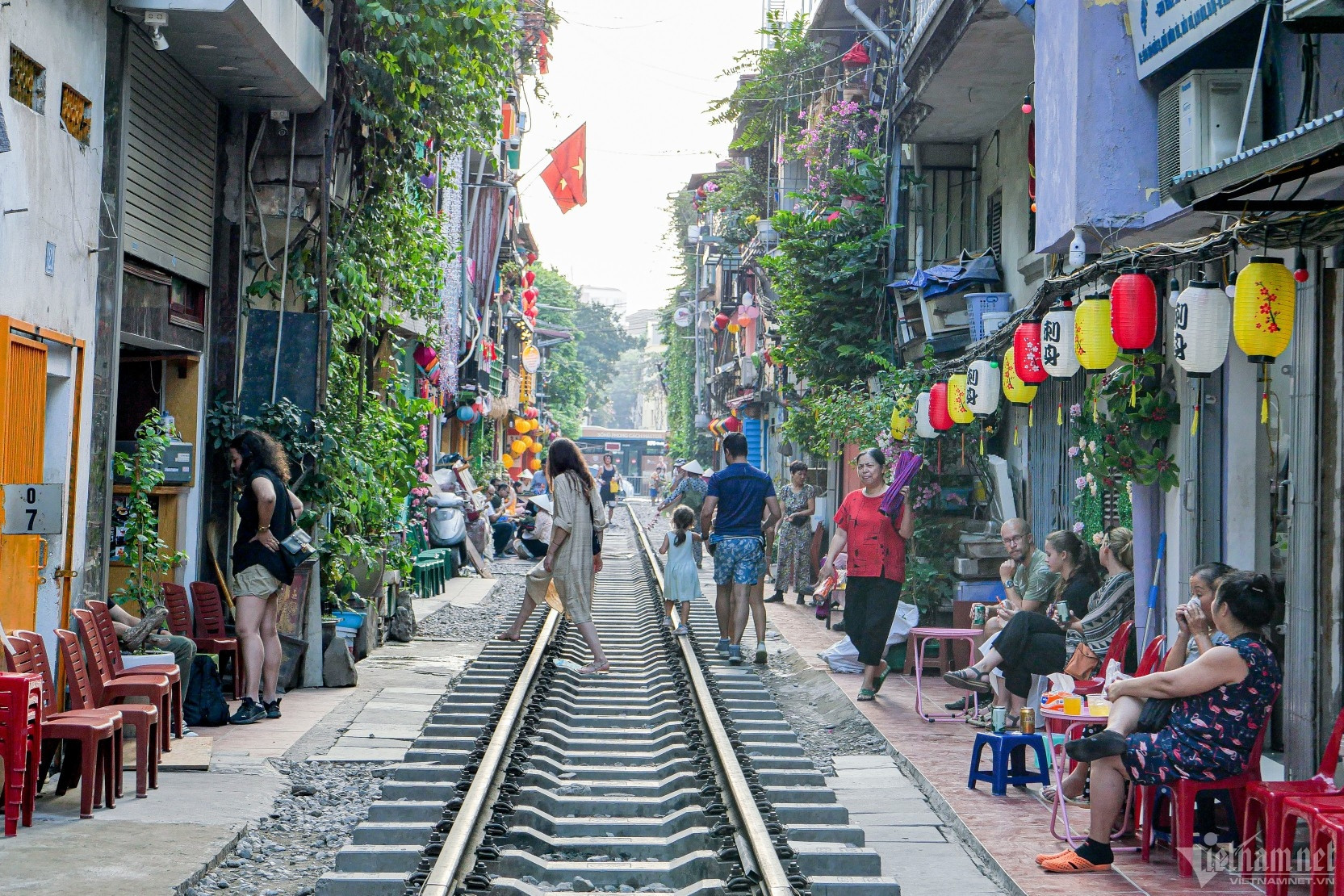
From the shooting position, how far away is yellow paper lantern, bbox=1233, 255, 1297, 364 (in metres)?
6.36

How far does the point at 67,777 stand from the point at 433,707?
3.36 metres

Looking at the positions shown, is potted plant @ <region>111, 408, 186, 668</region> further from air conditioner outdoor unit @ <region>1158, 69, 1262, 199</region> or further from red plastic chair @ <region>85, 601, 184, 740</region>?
air conditioner outdoor unit @ <region>1158, 69, 1262, 199</region>

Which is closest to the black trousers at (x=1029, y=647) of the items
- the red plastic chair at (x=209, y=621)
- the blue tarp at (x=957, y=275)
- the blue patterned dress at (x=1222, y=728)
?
the blue patterned dress at (x=1222, y=728)

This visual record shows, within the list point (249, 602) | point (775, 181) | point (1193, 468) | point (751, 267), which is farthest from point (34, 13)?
point (751, 267)

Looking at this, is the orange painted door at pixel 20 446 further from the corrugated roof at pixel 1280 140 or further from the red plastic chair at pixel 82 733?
the corrugated roof at pixel 1280 140

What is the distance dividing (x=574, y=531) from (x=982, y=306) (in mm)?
5736

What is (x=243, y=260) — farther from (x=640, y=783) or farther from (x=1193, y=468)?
(x=1193, y=468)

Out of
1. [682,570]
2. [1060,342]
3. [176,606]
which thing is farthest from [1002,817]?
[682,570]

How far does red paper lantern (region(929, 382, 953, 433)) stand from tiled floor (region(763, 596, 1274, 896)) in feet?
7.68

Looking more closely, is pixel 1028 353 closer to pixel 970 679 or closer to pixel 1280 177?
pixel 970 679

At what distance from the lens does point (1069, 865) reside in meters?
6.07

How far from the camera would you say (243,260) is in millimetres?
11969

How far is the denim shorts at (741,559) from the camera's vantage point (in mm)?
12438

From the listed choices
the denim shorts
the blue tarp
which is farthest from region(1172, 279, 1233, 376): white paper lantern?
the blue tarp
